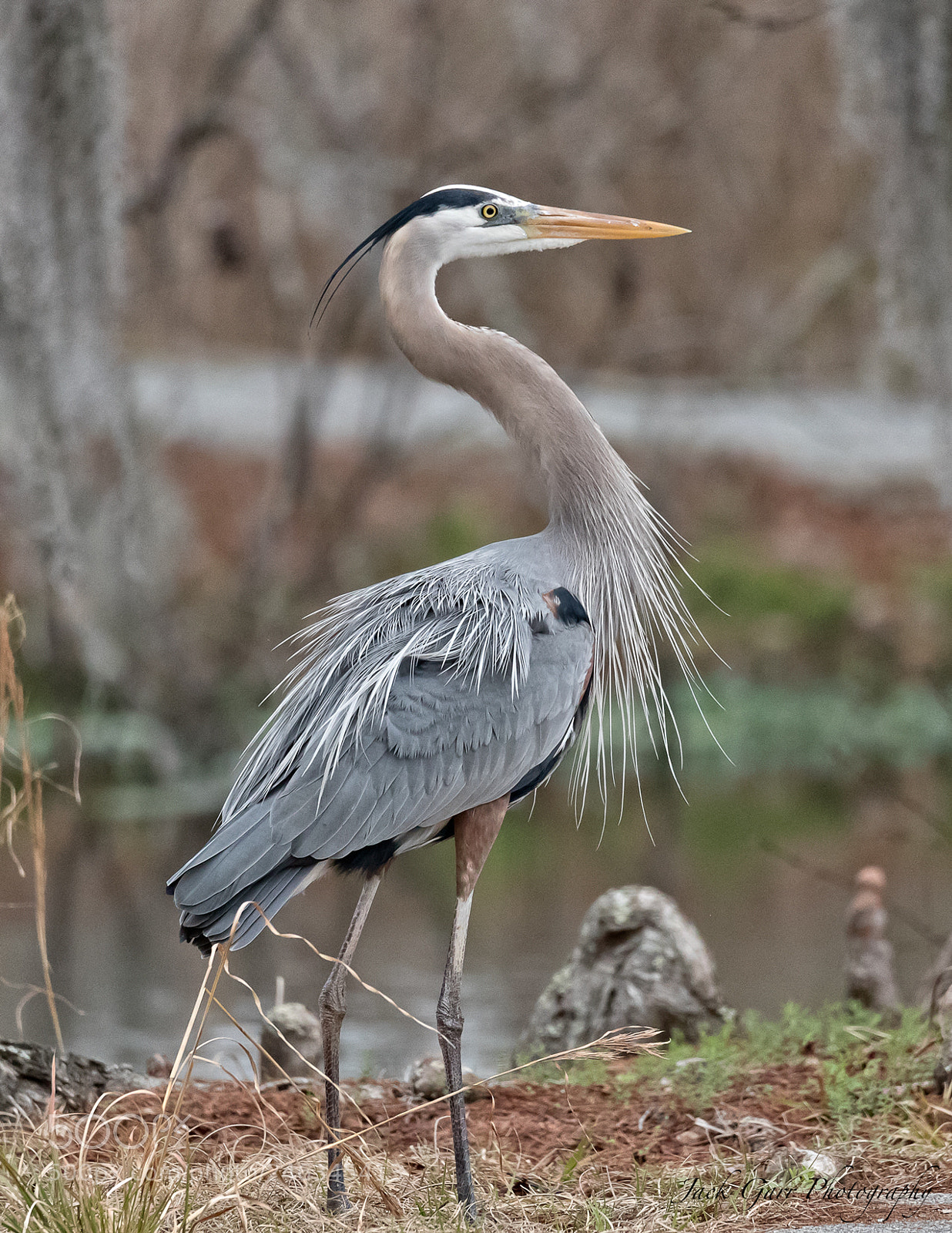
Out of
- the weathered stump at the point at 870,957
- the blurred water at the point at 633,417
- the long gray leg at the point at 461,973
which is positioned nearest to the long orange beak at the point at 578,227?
the long gray leg at the point at 461,973

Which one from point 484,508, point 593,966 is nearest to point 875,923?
point 593,966

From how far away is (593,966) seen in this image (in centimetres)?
468

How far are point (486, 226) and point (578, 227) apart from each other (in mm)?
256

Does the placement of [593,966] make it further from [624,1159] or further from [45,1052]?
[45,1052]

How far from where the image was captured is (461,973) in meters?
3.41

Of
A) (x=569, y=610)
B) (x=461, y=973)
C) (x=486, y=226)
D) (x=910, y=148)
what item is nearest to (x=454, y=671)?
(x=569, y=610)

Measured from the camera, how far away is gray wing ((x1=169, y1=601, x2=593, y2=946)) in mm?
3213

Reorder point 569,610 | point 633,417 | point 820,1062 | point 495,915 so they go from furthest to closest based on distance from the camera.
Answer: point 633,417 < point 495,915 < point 820,1062 < point 569,610

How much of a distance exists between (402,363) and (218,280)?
665 cm

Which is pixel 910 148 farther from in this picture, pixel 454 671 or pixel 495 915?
pixel 454 671

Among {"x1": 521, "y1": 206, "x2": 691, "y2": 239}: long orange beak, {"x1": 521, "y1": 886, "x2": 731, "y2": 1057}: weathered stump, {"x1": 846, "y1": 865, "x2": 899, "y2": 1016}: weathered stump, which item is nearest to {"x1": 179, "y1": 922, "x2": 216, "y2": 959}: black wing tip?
{"x1": 521, "y1": 886, "x2": 731, "y2": 1057}: weathered stump

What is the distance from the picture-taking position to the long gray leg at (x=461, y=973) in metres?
3.20

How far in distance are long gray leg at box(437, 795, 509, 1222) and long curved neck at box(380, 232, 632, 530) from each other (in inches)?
34.3

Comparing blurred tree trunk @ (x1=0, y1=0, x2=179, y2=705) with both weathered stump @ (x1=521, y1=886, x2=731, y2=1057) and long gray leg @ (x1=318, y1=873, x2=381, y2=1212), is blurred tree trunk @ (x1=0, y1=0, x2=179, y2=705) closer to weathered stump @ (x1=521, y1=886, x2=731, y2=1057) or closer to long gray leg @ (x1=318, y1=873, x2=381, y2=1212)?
weathered stump @ (x1=521, y1=886, x2=731, y2=1057)
